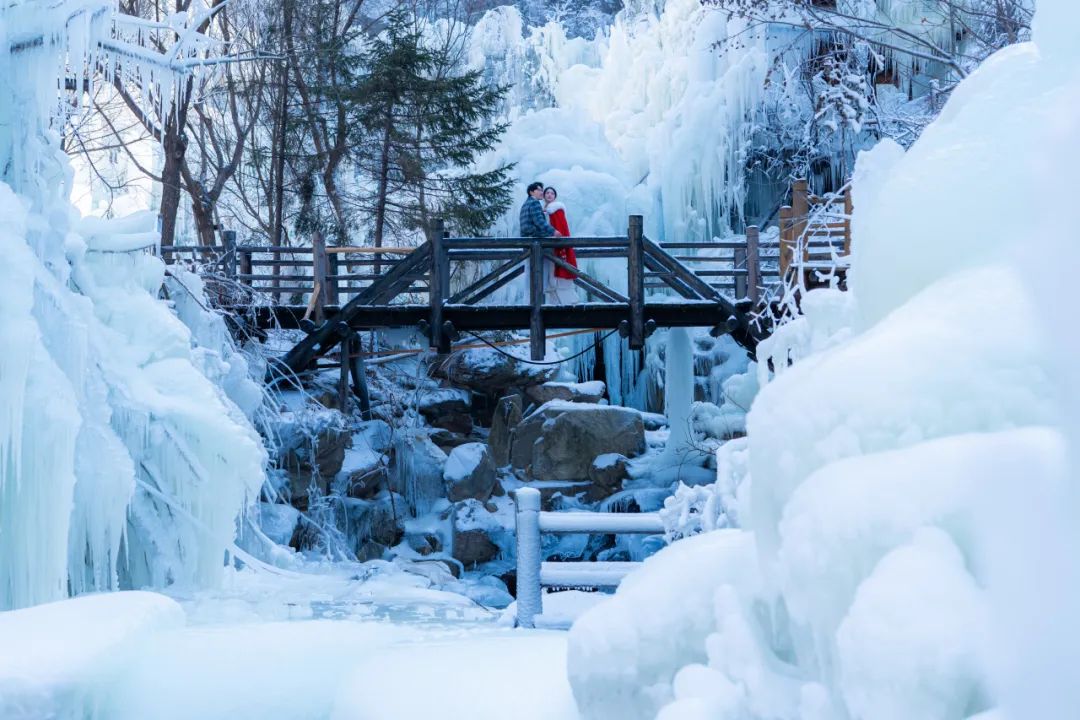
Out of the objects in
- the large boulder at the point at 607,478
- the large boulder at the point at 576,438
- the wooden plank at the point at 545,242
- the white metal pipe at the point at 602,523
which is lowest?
the large boulder at the point at 607,478

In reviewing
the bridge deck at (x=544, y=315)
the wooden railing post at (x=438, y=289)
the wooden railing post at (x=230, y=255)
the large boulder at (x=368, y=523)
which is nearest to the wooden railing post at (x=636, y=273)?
the bridge deck at (x=544, y=315)

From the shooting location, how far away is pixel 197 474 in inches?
302

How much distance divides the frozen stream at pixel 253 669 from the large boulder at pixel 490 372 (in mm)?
11333

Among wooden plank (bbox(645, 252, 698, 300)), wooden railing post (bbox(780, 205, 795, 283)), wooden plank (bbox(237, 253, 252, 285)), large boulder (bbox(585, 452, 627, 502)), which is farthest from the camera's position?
large boulder (bbox(585, 452, 627, 502))

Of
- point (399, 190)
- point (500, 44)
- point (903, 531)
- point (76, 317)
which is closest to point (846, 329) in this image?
point (903, 531)

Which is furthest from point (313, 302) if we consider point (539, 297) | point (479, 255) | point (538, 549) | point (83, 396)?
point (538, 549)

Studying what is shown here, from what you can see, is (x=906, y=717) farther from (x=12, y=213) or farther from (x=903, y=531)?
(x=12, y=213)

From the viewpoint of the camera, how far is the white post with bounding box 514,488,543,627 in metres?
6.41

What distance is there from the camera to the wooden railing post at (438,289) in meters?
12.5

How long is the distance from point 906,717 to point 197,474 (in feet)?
21.0

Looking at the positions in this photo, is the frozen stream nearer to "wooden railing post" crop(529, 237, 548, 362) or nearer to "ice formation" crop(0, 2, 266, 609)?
"ice formation" crop(0, 2, 266, 609)

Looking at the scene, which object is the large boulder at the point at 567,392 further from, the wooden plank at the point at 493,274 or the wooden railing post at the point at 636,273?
the wooden plank at the point at 493,274

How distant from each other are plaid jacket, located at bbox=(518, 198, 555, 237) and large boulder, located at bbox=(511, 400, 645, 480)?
3.53 m

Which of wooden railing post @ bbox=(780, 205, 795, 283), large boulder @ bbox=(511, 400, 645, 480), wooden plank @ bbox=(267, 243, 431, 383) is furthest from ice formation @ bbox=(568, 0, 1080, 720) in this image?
large boulder @ bbox=(511, 400, 645, 480)
